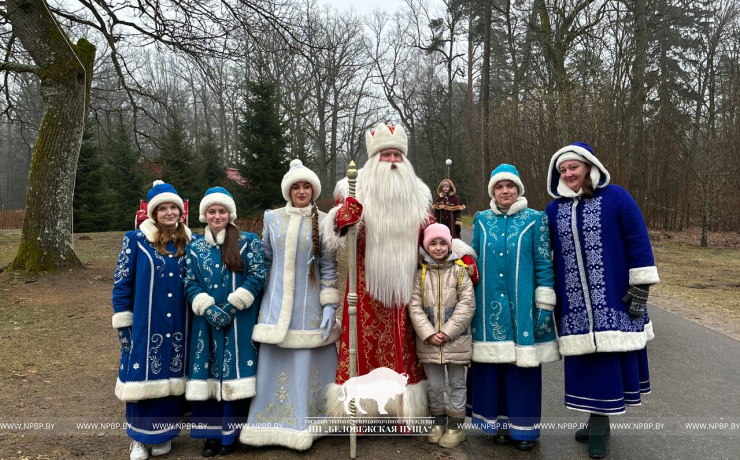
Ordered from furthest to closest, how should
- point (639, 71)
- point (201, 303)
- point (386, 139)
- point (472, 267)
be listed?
point (639, 71) < point (386, 139) < point (472, 267) < point (201, 303)

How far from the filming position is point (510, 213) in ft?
11.7

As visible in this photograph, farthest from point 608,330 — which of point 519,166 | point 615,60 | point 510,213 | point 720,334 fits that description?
point 615,60

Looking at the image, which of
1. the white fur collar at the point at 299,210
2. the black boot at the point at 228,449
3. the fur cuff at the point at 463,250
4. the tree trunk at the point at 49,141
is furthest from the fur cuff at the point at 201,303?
the tree trunk at the point at 49,141

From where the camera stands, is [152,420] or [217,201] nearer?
[152,420]

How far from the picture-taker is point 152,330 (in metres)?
3.38

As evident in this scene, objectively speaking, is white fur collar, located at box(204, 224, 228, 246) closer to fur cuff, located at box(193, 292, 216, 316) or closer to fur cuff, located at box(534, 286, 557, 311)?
fur cuff, located at box(193, 292, 216, 316)

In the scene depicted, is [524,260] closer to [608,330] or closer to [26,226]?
[608,330]

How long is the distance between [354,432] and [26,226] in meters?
8.65

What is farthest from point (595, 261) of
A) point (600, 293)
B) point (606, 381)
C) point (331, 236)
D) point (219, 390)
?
point (219, 390)

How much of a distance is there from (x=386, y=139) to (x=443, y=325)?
1439 mm

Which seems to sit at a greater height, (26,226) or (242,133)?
(242,133)

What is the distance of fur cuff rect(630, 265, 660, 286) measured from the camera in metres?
3.20

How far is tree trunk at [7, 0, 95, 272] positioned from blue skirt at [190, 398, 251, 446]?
7.47 meters

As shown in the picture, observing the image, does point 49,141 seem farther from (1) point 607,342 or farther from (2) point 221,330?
(1) point 607,342
